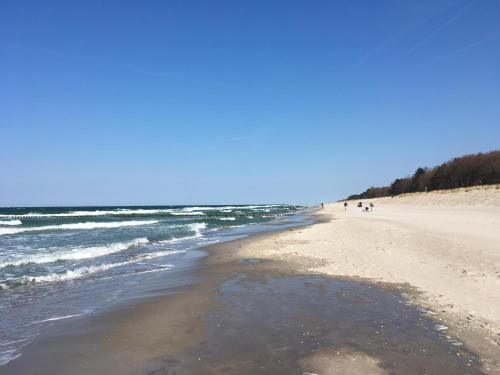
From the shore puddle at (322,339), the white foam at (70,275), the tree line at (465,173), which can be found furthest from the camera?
the tree line at (465,173)

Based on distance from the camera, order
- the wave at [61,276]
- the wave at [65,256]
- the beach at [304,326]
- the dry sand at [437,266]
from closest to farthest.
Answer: the beach at [304,326], the dry sand at [437,266], the wave at [61,276], the wave at [65,256]

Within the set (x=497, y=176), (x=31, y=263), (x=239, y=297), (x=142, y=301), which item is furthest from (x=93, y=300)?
(x=497, y=176)

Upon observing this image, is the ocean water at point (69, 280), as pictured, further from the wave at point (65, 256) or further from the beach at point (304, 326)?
the beach at point (304, 326)

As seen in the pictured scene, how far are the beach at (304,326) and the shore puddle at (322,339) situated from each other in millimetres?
18

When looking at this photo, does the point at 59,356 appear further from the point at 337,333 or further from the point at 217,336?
the point at 337,333

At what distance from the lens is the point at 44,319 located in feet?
25.4

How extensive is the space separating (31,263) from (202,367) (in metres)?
13.2

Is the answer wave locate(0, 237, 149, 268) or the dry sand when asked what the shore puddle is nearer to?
the dry sand

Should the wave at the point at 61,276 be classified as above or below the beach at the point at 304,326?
above

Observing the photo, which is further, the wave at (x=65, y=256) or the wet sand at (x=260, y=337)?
the wave at (x=65, y=256)

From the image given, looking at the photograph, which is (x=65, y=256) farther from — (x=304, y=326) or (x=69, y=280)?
(x=304, y=326)

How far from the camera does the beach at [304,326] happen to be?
5.13 m

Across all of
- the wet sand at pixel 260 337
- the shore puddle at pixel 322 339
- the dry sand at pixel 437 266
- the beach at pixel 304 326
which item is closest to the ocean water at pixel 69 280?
the beach at pixel 304 326

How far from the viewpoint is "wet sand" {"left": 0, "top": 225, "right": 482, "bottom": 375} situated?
5059 millimetres
